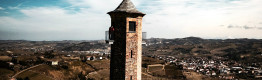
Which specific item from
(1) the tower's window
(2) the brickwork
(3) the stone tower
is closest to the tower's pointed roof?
(3) the stone tower

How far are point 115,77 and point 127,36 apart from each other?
2.58 metres

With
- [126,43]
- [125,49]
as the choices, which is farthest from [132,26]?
[125,49]

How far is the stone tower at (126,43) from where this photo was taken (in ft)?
37.6

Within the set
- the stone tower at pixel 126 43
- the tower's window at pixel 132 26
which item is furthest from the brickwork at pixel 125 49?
the tower's window at pixel 132 26

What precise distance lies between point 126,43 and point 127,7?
2263 millimetres

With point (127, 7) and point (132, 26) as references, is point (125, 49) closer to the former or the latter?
point (132, 26)

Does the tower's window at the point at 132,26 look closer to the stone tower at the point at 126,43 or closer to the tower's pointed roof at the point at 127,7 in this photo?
the stone tower at the point at 126,43

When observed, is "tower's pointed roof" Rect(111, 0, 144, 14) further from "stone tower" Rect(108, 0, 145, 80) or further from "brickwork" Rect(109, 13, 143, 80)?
"brickwork" Rect(109, 13, 143, 80)

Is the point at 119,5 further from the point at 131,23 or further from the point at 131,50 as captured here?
the point at 131,50

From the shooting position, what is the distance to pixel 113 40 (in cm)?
1177

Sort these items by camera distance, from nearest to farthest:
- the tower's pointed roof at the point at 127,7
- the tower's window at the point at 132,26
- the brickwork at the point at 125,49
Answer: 1. the brickwork at the point at 125,49
2. the tower's pointed roof at the point at 127,7
3. the tower's window at the point at 132,26

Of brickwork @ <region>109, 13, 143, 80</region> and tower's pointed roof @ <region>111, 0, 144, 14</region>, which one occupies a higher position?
tower's pointed roof @ <region>111, 0, 144, 14</region>

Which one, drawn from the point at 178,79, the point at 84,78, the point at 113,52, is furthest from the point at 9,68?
the point at 113,52

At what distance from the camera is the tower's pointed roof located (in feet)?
38.3
